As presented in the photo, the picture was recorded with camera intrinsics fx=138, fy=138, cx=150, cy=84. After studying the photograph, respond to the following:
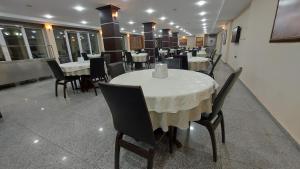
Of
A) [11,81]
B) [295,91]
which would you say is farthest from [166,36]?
[295,91]

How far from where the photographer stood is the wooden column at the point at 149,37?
8914mm

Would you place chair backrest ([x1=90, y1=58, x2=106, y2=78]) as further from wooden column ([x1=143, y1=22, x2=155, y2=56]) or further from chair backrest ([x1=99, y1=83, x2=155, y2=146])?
wooden column ([x1=143, y1=22, x2=155, y2=56])

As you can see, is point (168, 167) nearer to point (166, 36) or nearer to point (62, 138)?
point (62, 138)

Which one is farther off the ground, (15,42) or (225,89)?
(15,42)

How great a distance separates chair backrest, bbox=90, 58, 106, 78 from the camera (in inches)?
130

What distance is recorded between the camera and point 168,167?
139cm

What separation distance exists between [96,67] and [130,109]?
9.17 feet

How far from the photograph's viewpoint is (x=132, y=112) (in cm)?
95

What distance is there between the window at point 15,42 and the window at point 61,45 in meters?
1.67

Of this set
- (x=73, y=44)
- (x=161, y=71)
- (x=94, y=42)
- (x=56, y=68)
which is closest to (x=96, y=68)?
(x=56, y=68)

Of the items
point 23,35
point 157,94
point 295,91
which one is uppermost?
point 23,35

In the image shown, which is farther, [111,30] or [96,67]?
[111,30]

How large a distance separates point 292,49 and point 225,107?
1.29 metres

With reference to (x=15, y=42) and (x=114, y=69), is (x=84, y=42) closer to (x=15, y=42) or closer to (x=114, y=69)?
(x=15, y=42)
